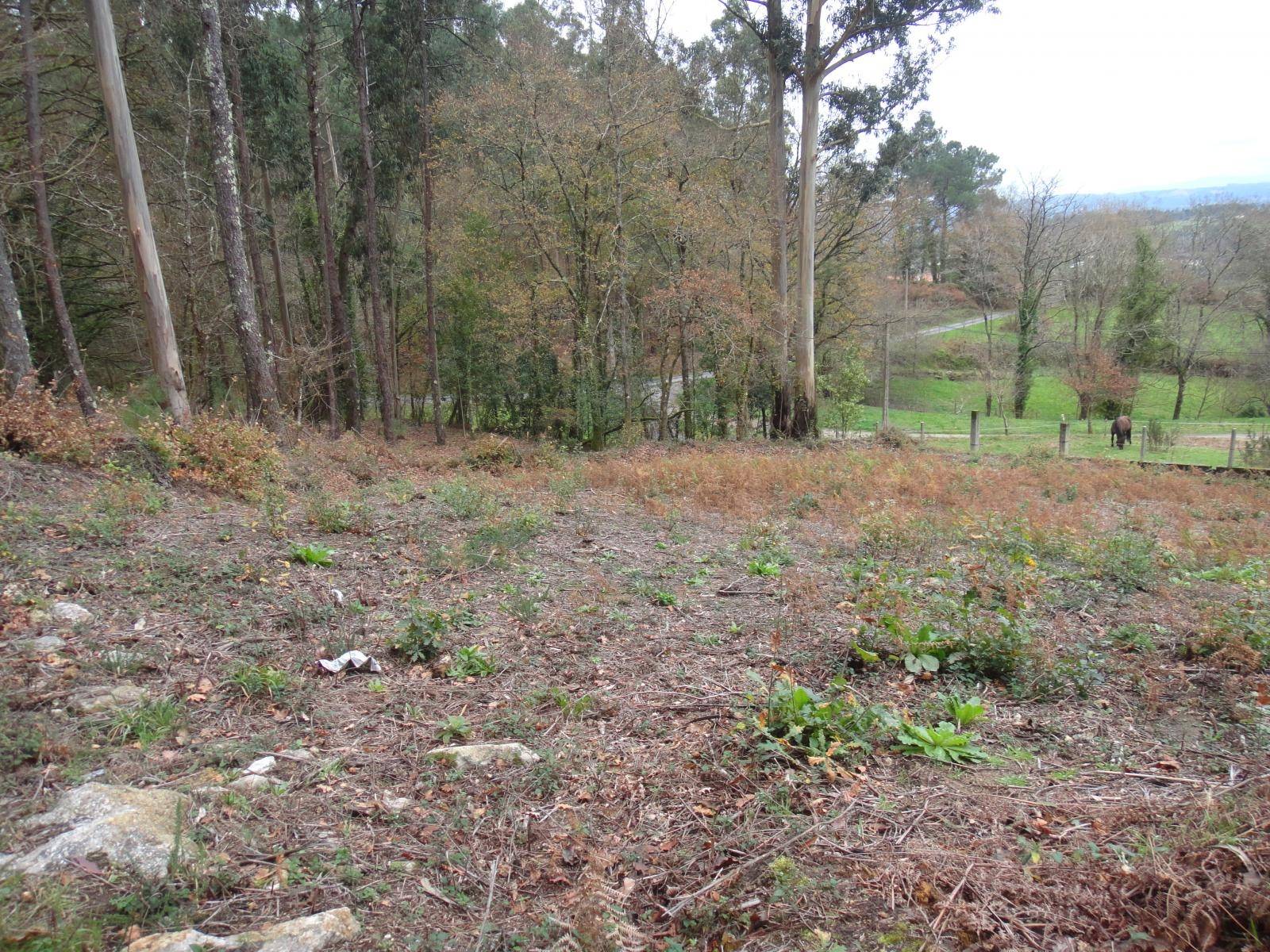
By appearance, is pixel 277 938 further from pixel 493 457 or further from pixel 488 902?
pixel 493 457

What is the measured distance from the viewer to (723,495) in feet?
34.2

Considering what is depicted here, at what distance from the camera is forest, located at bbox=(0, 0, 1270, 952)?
7.98 ft

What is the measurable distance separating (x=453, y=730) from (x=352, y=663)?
1015 mm

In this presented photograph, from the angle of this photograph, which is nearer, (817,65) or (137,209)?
(137,209)

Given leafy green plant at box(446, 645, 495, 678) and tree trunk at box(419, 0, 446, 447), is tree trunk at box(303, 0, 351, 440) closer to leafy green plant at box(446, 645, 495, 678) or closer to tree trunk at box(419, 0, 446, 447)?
tree trunk at box(419, 0, 446, 447)

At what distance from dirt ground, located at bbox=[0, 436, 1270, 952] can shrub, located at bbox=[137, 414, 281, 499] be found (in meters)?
0.85

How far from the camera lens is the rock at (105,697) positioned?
11.0 feet

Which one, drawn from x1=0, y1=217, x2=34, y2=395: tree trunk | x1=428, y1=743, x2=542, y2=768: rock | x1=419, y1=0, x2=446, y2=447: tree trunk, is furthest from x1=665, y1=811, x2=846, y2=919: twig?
x1=419, y1=0, x2=446, y2=447: tree trunk

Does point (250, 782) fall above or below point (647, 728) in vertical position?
above

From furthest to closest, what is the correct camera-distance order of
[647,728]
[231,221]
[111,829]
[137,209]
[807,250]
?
[807,250], [231,221], [137,209], [647,728], [111,829]

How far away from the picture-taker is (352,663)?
4293 mm

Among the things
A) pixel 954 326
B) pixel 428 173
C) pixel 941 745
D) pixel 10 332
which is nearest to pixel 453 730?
pixel 941 745

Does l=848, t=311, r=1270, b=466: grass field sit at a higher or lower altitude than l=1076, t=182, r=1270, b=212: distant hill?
lower

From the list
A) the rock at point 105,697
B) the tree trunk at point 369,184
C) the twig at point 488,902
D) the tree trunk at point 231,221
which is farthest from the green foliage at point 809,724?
the tree trunk at point 369,184
